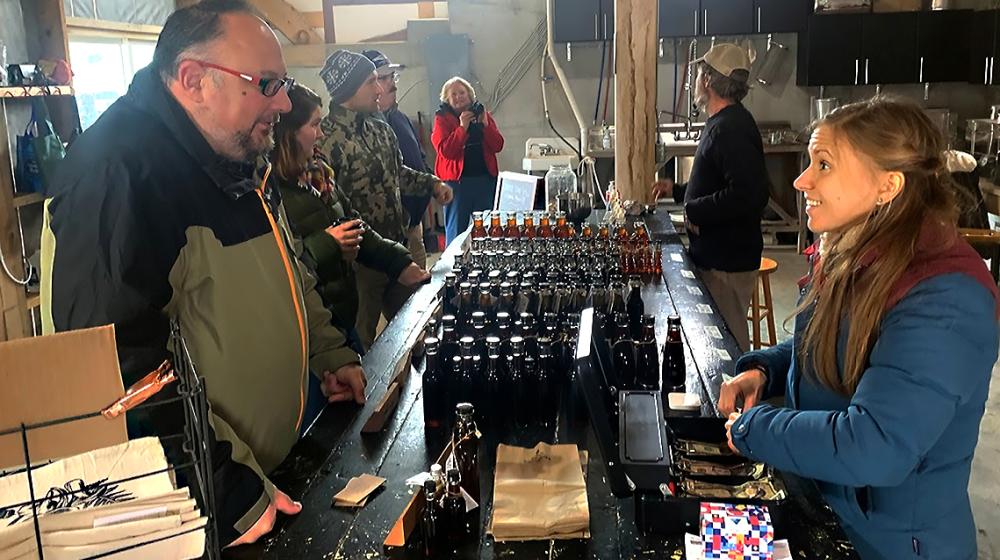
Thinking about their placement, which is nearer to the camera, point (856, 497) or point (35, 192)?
point (856, 497)

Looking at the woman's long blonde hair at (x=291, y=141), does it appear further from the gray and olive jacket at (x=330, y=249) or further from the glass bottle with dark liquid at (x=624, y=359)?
the glass bottle with dark liquid at (x=624, y=359)

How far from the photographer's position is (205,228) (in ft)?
5.22

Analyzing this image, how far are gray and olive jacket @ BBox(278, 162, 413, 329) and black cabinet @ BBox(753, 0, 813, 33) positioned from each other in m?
6.06

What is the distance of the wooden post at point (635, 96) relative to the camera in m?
4.54

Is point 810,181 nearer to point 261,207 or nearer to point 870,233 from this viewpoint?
point 870,233

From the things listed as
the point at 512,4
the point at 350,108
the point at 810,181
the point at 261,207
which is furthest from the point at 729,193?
the point at 512,4

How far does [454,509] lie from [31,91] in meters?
3.26

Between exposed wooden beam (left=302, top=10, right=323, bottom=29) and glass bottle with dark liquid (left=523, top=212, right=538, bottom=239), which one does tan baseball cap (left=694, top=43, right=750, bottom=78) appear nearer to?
glass bottle with dark liquid (left=523, top=212, right=538, bottom=239)

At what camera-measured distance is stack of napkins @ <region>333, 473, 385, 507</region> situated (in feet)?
5.23

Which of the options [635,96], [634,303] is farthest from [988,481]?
[635,96]

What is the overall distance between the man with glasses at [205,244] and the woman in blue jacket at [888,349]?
896 mm

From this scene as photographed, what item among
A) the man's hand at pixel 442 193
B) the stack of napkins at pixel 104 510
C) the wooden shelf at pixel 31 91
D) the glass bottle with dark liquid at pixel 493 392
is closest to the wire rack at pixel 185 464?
the stack of napkins at pixel 104 510

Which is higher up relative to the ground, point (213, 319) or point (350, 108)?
point (350, 108)

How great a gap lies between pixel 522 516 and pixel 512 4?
788 centimetres
